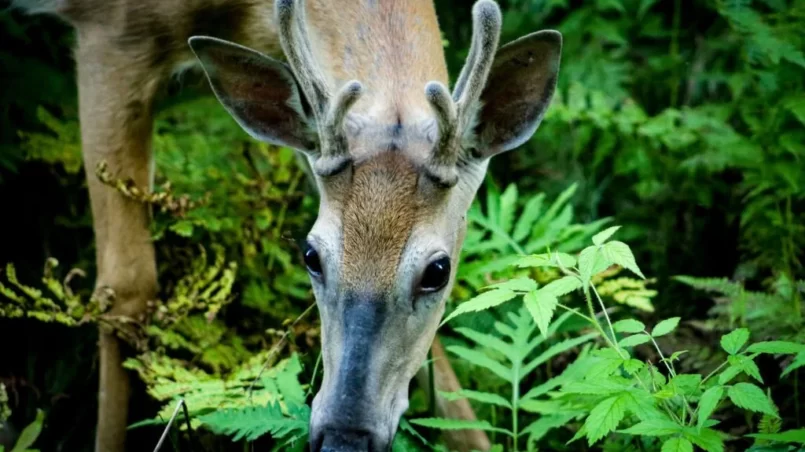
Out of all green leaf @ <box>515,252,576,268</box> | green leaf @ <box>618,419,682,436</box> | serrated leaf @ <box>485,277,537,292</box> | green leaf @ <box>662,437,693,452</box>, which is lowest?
green leaf @ <box>662,437,693,452</box>

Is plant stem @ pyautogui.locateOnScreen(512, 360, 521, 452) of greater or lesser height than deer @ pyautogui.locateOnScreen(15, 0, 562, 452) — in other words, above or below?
below

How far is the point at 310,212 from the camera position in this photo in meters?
5.37

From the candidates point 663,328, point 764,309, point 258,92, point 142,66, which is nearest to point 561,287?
point 663,328

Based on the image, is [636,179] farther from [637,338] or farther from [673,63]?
[637,338]

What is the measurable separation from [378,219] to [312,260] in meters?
0.30

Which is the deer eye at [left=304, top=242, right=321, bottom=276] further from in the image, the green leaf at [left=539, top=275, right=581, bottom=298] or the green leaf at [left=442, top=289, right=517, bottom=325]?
the green leaf at [left=539, top=275, right=581, bottom=298]

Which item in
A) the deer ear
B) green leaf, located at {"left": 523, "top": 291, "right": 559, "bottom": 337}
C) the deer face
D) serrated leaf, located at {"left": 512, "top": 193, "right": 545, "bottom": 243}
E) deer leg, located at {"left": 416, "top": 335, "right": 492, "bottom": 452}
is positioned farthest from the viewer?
serrated leaf, located at {"left": 512, "top": 193, "right": 545, "bottom": 243}

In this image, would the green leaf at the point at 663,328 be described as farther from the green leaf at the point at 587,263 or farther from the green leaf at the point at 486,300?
the green leaf at the point at 486,300

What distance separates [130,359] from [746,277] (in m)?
3.11

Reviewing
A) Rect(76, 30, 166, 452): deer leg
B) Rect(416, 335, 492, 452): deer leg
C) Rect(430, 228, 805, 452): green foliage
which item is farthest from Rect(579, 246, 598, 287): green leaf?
Rect(76, 30, 166, 452): deer leg

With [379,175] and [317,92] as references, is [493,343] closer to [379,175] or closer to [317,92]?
[379,175]

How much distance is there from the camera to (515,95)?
392 cm

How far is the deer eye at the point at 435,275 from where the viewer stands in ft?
11.5

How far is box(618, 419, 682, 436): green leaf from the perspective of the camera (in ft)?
8.98
